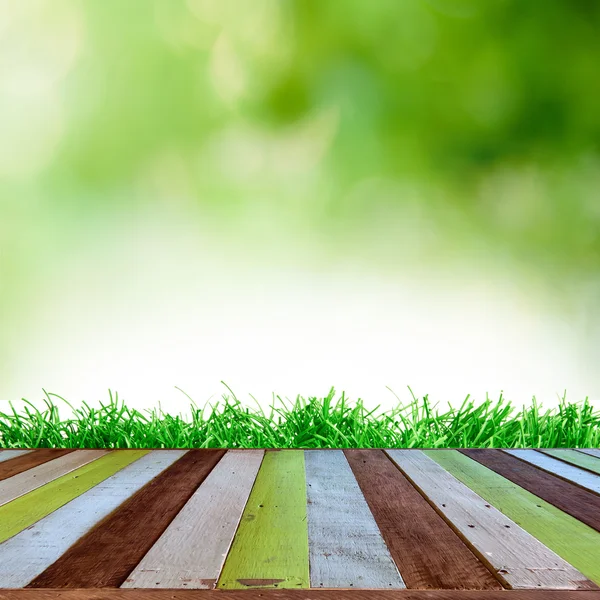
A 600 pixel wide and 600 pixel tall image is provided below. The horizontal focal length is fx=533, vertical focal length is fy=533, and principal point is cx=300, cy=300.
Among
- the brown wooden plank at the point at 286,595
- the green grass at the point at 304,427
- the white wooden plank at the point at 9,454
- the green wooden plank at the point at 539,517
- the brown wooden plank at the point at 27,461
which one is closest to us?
the brown wooden plank at the point at 286,595

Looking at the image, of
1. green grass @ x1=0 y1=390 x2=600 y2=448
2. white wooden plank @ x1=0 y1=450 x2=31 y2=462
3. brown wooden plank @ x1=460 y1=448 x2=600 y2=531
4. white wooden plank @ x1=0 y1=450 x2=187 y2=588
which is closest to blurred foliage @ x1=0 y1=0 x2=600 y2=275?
green grass @ x1=0 y1=390 x2=600 y2=448

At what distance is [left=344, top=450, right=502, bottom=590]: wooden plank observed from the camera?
2.59 feet

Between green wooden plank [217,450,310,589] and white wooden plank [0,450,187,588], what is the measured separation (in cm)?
29

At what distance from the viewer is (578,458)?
173cm

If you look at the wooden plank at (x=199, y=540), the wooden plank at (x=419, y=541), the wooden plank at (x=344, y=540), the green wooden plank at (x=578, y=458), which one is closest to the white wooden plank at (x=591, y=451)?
the green wooden plank at (x=578, y=458)

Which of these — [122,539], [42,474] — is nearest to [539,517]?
[122,539]

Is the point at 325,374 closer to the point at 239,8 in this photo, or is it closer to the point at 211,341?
the point at 211,341

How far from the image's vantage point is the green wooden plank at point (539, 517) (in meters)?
0.89

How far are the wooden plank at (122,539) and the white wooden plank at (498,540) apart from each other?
0.56m

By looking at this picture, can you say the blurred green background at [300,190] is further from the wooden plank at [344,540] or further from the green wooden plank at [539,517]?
the wooden plank at [344,540]

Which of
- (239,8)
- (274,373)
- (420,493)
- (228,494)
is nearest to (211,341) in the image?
(274,373)

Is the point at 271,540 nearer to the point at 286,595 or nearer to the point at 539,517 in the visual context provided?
the point at 286,595

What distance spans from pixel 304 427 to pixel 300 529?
3.71 ft

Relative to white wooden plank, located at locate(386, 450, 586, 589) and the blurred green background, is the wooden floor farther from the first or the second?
the blurred green background
